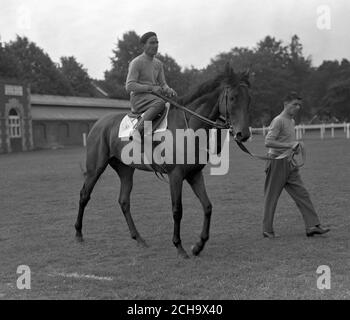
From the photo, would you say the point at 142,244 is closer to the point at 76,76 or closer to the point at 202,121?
the point at 202,121

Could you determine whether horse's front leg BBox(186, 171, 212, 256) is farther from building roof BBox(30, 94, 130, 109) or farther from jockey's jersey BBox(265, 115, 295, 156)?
building roof BBox(30, 94, 130, 109)

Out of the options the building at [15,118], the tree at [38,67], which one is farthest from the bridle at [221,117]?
the tree at [38,67]

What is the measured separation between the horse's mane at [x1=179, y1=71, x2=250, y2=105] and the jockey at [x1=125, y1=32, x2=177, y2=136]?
424 mm

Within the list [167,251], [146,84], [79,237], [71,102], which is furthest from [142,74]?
[71,102]

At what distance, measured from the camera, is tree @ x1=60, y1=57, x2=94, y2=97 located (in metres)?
85.1

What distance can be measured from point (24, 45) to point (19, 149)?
102 ft

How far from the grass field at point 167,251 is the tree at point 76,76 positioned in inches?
2910

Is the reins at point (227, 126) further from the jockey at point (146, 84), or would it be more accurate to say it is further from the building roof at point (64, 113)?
the building roof at point (64, 113)

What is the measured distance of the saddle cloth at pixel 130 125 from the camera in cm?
732

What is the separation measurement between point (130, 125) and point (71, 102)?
185 feet

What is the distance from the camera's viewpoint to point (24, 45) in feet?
246

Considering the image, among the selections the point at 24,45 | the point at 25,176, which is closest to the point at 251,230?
the point at 25,176

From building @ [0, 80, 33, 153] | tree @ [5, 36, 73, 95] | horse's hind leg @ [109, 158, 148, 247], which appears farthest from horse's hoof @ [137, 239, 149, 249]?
tree @ [5, 36, 73, 95]

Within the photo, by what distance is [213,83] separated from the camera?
23.0 ft
